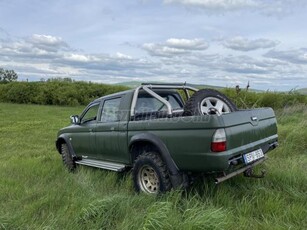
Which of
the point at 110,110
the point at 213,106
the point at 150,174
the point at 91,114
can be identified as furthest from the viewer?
the point at 91,114

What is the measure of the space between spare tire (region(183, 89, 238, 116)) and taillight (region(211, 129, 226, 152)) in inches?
29.4

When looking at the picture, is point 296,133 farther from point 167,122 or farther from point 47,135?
point 47,135

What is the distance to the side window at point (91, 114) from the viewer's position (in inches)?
272

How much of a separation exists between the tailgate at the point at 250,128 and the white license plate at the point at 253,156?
0.07m

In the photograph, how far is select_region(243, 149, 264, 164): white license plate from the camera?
4.63 meters

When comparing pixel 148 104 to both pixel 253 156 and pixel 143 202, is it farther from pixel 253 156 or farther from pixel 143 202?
pixel 253 156

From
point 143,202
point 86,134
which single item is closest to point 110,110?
point 86,134

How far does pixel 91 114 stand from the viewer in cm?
705

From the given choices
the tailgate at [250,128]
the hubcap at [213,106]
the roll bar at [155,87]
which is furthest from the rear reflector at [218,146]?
the roll bar at [155,87]

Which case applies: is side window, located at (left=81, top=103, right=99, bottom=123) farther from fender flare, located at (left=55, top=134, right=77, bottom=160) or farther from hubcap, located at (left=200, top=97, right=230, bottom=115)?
hubcap, located at (left=200, top=97, right=230, bottom=115)

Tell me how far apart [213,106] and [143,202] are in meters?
1.85

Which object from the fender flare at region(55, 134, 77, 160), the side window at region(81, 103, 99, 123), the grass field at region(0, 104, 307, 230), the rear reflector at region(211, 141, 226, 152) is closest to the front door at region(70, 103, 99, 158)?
the side window at region(81, 103, 99, 123)

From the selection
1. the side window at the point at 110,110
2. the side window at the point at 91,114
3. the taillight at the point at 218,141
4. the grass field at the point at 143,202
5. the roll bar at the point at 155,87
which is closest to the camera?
the grass field at the point at 143,202

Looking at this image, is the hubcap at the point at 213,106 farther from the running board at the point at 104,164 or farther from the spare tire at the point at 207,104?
the running board at the point at 104,164
